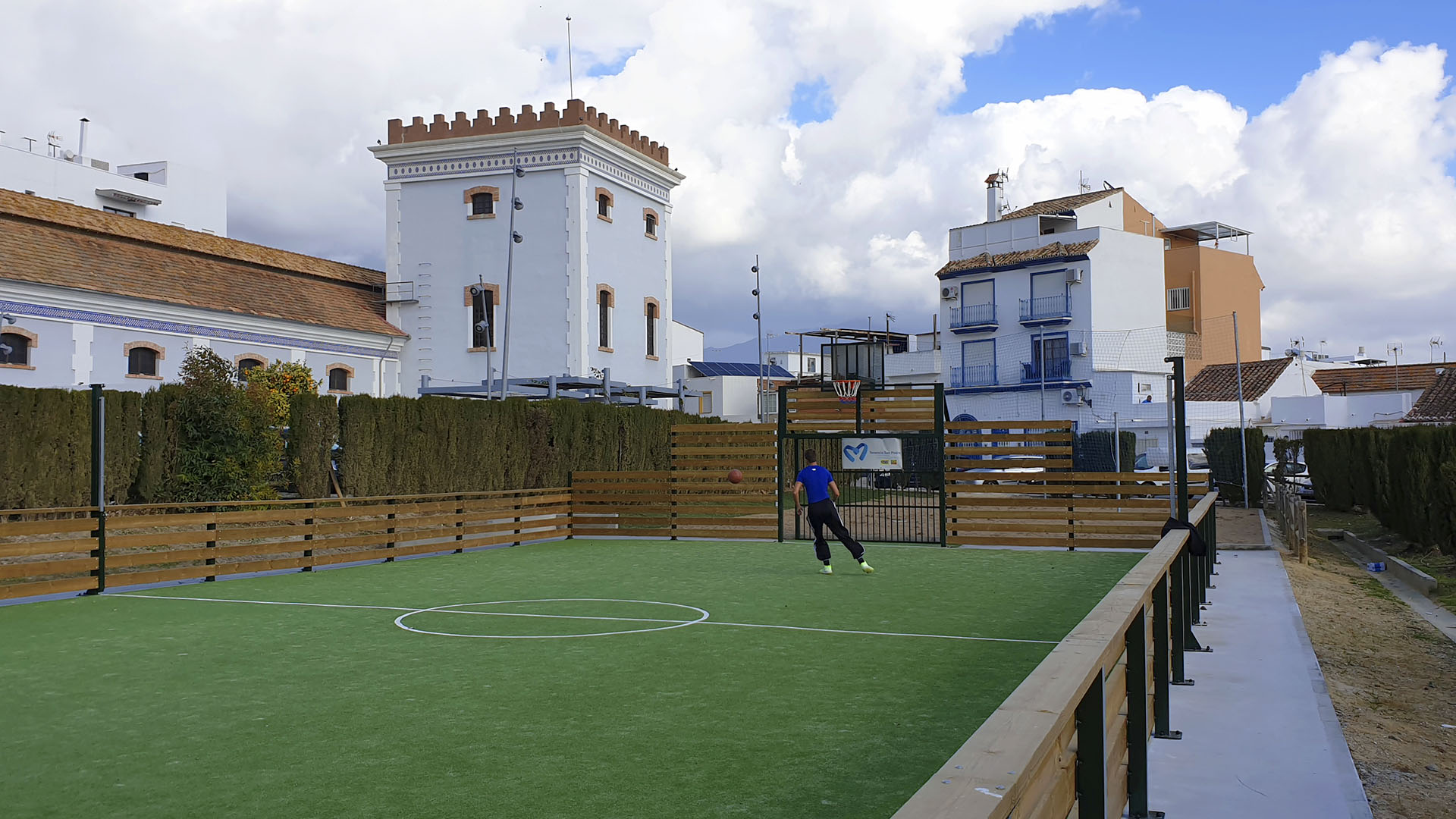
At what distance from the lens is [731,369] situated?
7106 cm

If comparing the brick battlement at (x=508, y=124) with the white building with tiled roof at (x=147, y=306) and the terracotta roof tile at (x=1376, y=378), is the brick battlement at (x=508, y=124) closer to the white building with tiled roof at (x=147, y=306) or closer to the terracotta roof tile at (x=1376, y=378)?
the white building with tiled roof at (x=147, y=306)

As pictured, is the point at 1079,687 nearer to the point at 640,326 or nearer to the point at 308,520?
the point at 308,520

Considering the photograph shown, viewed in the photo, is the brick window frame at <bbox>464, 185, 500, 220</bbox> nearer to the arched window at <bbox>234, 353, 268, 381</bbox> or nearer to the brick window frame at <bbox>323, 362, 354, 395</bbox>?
the brick window frame at <bbox>323, 362, 354, 395</bbox>

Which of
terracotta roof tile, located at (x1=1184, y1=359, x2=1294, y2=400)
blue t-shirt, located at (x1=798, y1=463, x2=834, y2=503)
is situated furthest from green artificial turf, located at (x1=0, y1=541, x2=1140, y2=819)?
terracotta roof tile, located at (x1=1184, y1=359, x2=1294, y2=400)

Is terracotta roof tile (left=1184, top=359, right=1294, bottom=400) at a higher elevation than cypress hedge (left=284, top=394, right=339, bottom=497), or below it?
higher

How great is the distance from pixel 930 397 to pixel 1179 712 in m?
13.4

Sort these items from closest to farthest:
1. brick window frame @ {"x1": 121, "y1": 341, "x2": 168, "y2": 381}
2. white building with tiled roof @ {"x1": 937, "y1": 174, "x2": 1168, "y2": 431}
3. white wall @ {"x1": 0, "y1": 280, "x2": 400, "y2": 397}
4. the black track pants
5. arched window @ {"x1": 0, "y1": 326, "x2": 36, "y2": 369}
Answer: the black track pants, arched window @ {"x1": 0, "y1": 326, "x2": 36, "y2": 369}, white wall @ {"x1": 0, "y1": 280, "x2": 400, "y2": 397}, brick window frame @ {"x1": 121, "y1": 341, "x2": 168, "y2": 381}, white building with tiled roof @ {"x1": 937, "y1": 174, "x2": 1168, "y2": 431}

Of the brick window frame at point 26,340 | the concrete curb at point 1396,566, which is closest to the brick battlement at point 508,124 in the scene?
the brick window frame at point 26,340

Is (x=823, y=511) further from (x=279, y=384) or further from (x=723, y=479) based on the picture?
(x=279, y=384)

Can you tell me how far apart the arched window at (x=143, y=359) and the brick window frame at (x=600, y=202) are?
14.2m

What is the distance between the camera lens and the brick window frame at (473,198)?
36031 mm

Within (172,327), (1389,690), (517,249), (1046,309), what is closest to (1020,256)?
(1046,309)

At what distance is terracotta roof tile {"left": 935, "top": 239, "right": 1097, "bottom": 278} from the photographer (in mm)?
48500

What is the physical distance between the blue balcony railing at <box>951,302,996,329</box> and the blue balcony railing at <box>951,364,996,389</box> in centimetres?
190
